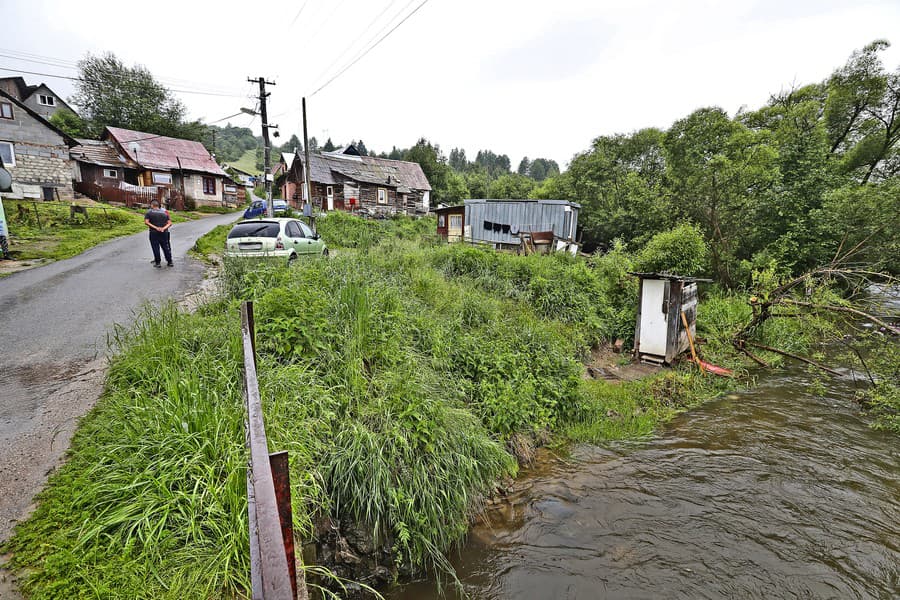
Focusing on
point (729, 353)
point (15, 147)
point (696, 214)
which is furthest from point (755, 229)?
point (15, 147)

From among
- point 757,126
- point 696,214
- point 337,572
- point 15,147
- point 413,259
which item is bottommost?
point 337,572

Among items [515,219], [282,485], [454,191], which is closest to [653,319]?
[282,485]

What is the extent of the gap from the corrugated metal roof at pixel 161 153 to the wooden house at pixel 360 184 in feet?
24.8

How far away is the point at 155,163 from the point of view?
29812 mm

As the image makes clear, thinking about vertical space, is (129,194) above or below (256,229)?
above

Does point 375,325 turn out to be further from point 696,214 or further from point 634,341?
point 696,214

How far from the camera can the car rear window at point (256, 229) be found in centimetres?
923

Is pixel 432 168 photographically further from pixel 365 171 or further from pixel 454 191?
pixel 365 171

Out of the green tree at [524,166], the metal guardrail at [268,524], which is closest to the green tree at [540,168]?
the green tree at [524,166]

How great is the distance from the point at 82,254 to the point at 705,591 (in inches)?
640

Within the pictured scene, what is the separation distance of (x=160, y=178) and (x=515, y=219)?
1098 inches

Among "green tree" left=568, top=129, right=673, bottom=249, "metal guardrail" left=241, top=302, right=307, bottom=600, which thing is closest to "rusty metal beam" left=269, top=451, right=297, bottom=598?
"metal guardrail" left=241, top=302, right=307, bottom=600

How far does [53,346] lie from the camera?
5004 millimetres

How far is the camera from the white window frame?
2970cm
